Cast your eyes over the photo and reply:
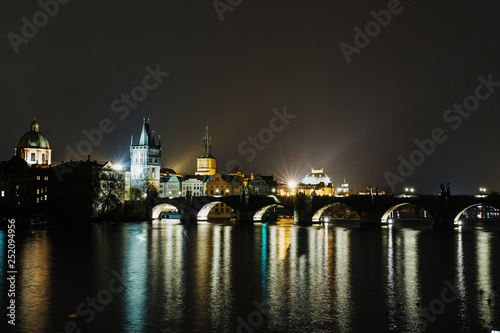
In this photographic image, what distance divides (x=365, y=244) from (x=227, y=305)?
1483 inches

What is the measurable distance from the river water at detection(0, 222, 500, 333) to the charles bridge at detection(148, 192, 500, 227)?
3448 cm

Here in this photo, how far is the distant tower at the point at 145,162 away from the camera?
180375 mm

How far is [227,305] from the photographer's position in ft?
102

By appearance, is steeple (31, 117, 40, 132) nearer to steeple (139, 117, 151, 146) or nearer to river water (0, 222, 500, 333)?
steeple (139, 117, 151, 146)

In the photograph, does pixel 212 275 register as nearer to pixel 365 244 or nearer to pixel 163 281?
pixel 163 281

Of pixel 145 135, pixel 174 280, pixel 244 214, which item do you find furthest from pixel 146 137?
pixel 174 280

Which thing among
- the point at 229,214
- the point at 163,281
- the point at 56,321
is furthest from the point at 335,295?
the point at 229,214

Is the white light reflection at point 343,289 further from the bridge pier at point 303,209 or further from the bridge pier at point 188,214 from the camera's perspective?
the bridge pier at point 188,214

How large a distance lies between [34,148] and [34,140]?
8.39 ft

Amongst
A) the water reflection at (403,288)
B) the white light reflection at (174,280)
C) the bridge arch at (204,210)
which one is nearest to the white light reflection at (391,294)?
the water reflection at (403,288)

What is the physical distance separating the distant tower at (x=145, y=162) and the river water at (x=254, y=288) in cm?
11880

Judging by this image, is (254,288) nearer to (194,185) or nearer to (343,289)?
(343,289)

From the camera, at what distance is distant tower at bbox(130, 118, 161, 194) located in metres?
180

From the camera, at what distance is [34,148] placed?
163875 mm
